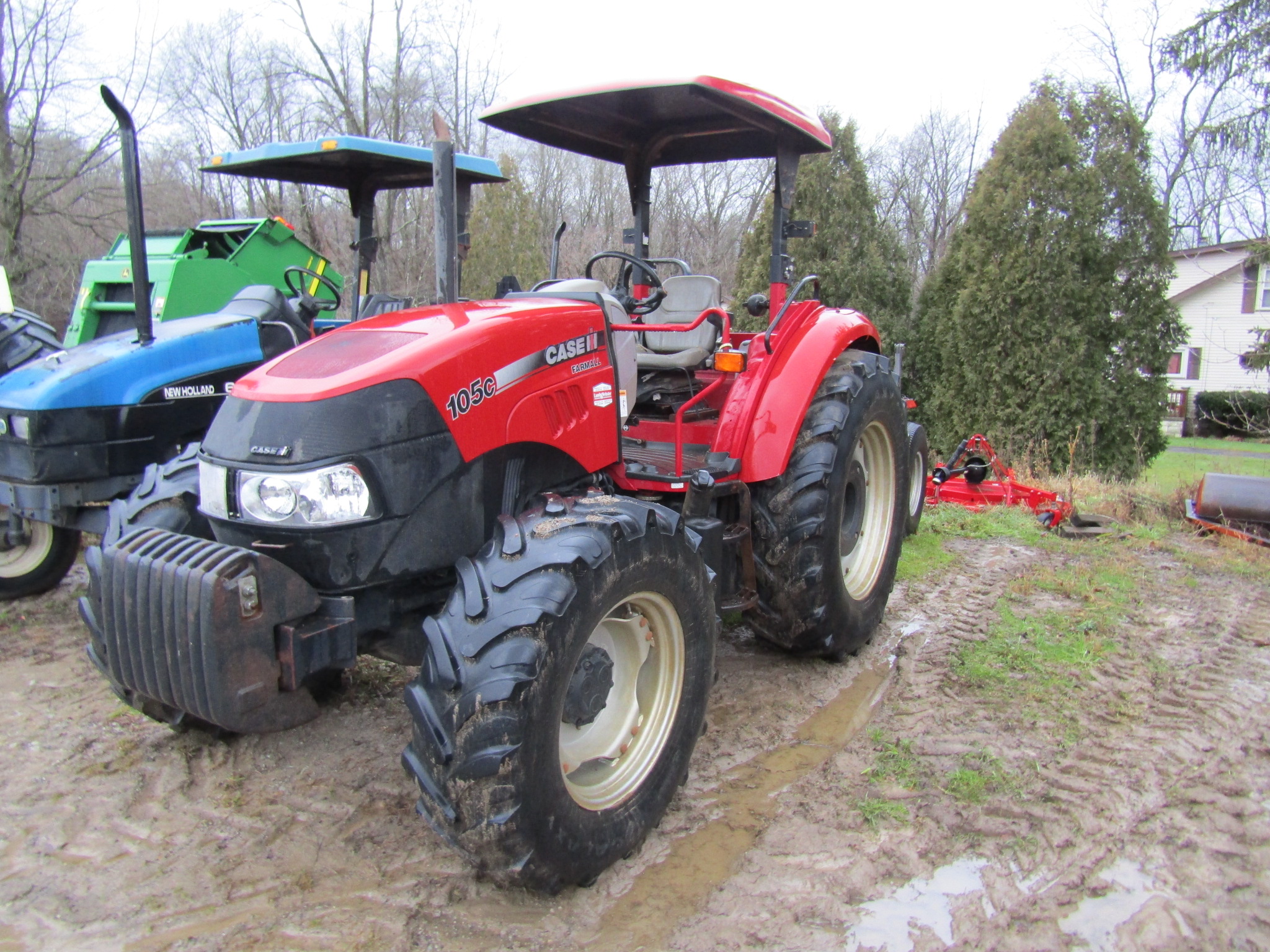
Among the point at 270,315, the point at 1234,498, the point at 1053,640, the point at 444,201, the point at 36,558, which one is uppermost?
the point at 444,201

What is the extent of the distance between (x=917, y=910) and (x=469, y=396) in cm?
175

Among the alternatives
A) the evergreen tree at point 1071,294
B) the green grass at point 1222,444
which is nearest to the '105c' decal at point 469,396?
the evergreen tree at point 1071,294

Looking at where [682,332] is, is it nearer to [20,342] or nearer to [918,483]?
[918,483]

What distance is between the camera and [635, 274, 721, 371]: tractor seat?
3.92 meters

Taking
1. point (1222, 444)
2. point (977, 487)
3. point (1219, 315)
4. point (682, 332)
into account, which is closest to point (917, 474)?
point (977, 487)

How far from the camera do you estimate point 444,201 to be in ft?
8.02

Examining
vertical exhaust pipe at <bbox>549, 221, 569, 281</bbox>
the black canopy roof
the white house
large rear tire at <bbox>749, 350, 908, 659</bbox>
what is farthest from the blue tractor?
the white house

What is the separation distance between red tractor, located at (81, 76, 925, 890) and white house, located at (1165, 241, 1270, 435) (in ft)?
90.2

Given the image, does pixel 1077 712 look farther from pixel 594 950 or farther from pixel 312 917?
pixel 312 917

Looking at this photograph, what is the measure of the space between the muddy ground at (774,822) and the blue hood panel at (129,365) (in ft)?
3.93

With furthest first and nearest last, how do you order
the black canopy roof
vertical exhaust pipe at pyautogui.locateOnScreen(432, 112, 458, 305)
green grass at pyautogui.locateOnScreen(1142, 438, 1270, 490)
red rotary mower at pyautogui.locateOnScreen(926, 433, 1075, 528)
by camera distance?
green grass at pyautogui.locateOnScreen(1142, 438, 1270, 490) < red rotary mower at pyautogui.locateOnScreen(926, 433, 1075, 528) < the black canopy roof < vertical exhaust pipe at pyautogui.locateOnScreen(432, 112, 458, 305)

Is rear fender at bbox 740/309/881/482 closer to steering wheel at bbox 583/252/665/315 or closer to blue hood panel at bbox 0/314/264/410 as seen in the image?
steering wheel at bbox 583/252/665/315

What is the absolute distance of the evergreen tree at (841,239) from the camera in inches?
464

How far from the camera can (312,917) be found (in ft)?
7.23
